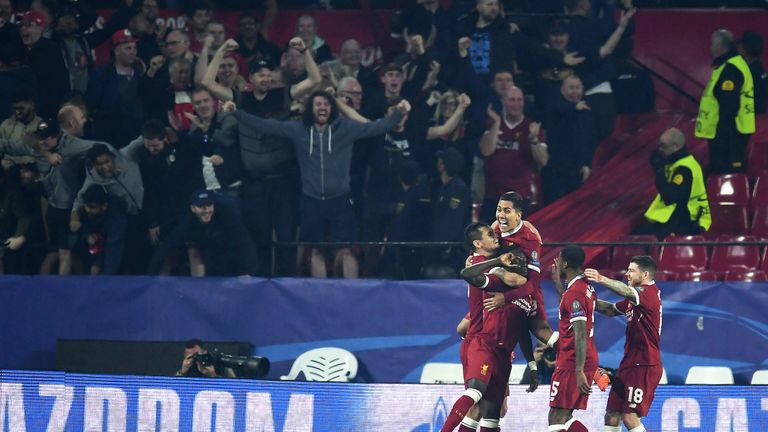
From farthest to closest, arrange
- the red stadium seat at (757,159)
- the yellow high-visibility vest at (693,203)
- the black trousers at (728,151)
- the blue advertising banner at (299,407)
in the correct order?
the red stadium seat at (757,159) < the black trousers at (728,151) < the yellow high-visibility vest at (693,203) < the blue advertising banner at (299,407)

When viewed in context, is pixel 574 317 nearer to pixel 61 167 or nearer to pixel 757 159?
pixel 757 159

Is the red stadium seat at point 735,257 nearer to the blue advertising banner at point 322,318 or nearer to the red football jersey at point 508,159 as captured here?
the blue advertising banner at point 322,318

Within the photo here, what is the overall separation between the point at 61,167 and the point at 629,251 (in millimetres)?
6600

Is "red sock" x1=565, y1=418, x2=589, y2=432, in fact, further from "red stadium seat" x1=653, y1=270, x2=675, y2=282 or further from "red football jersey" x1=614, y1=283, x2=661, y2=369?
"red stadium seat" x1=653, y1=270, x2=675, y2=282

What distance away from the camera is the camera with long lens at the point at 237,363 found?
46.3ft

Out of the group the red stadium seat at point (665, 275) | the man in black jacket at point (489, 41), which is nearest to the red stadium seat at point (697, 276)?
the red stadium seat at point (665, 275)

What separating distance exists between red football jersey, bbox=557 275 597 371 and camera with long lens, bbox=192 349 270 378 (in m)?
3.25

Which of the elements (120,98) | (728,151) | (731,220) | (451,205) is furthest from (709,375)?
(120,98)

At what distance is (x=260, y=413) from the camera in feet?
44.8

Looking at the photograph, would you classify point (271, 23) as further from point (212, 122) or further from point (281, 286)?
point (281, 286)

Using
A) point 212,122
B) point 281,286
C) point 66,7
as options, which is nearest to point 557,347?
point 281,286

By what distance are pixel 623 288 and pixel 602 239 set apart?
427 cm

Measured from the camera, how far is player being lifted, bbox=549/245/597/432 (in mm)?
12234

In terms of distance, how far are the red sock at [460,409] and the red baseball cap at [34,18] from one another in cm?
770
